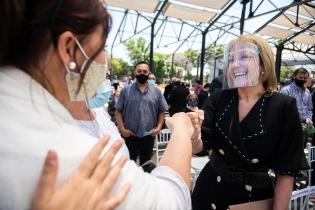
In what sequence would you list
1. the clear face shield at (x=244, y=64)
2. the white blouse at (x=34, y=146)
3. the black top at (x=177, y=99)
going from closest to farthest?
the white blouse at (x=34, y=146) < the clear face shield at (x=244, y=64) < the black top at (x=177, y=99)

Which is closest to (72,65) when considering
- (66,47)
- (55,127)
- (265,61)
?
(66,47)

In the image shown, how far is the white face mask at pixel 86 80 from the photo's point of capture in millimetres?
711

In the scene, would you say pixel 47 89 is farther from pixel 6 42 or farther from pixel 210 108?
pixel 210 108

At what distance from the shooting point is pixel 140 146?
409cm

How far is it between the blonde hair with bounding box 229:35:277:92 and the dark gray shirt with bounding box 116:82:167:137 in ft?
8.03

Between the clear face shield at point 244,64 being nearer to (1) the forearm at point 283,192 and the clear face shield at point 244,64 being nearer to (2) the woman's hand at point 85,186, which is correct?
(1) the forearm at point 283,192

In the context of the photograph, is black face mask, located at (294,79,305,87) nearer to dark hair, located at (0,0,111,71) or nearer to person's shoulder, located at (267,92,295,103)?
person's shoulder, located at (267,92,295,103)

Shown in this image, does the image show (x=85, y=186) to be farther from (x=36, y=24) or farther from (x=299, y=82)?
(x=299, y=82)

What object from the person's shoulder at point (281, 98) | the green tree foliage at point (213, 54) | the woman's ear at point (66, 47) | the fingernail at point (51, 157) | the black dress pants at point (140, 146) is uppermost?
A: the green tree foliage at point (213, 54)

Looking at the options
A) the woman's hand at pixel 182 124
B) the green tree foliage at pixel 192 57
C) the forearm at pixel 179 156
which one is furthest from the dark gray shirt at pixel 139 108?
the green tree foliage at pixel 192 57

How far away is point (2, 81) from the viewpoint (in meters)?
0.60

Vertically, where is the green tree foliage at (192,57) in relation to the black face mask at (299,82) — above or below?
above

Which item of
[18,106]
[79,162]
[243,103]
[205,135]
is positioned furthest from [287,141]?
[18,106]

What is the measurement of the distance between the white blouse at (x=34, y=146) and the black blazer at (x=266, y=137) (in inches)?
36.2
